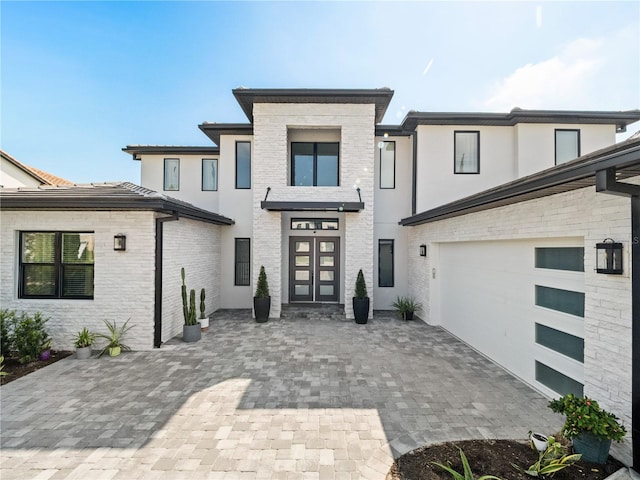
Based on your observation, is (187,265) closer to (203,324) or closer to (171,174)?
(203,324)

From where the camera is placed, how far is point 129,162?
37.3ft

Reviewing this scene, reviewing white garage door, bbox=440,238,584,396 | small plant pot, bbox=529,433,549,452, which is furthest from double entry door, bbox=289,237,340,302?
small plant pot, bbox=529,433,549,452

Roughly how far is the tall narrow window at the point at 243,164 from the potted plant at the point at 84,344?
618 centimetres

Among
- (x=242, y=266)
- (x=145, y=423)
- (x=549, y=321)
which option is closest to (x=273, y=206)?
(x=242, y=266)

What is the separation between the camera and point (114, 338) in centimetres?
571

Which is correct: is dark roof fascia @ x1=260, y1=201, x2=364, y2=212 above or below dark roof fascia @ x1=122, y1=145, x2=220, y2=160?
below

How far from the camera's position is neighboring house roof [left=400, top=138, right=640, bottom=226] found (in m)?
2.51

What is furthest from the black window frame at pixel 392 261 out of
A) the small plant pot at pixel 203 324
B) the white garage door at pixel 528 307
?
the small plant pot at pixel 203 324

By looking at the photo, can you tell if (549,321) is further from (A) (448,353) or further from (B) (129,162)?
(B) (129,162)

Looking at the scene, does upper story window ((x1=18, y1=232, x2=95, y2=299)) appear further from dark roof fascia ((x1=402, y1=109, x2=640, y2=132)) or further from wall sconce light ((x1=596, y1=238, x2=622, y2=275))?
dark roof fascia ((x1=402, y1=109, x2=640, y2=132))

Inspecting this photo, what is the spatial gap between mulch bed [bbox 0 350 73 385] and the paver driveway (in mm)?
297

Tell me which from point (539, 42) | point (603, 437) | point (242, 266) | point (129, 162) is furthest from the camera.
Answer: point (129, 162)

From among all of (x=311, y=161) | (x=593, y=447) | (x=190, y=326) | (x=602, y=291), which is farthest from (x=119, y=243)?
(x=602, y=291)

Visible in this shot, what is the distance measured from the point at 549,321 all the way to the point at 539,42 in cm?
635
